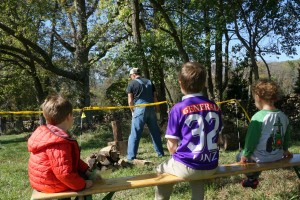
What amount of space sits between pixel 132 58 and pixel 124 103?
15.0m

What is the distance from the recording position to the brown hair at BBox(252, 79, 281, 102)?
13.6 ft

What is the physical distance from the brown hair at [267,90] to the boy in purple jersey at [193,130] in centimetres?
79

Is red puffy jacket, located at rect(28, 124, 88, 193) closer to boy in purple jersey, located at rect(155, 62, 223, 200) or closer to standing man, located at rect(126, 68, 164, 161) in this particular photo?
boy in purple jersey, located at rect(155, 62, 223, 200)

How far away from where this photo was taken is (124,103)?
1091 inches

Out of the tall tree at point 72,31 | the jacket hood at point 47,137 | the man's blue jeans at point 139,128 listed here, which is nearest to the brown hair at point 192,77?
the jacket hood at point 47,137

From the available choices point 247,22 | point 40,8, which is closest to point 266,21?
point 247,22

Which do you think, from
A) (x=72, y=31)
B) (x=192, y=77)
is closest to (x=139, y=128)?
(x=192, y=77)

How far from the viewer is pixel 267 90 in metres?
4.14

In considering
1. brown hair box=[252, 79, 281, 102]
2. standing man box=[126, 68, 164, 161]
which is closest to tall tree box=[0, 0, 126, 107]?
standing man box=[126, 68, 164, 161]

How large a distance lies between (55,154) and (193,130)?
4.08 ft

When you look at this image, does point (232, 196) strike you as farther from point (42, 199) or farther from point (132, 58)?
point (132, 58)

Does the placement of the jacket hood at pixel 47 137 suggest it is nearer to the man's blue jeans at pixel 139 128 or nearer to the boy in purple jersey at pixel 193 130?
the boy in purple jersey at pixel 193 130

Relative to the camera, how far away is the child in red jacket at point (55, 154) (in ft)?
10.5

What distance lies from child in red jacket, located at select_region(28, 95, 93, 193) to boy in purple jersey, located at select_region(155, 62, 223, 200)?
88cm
